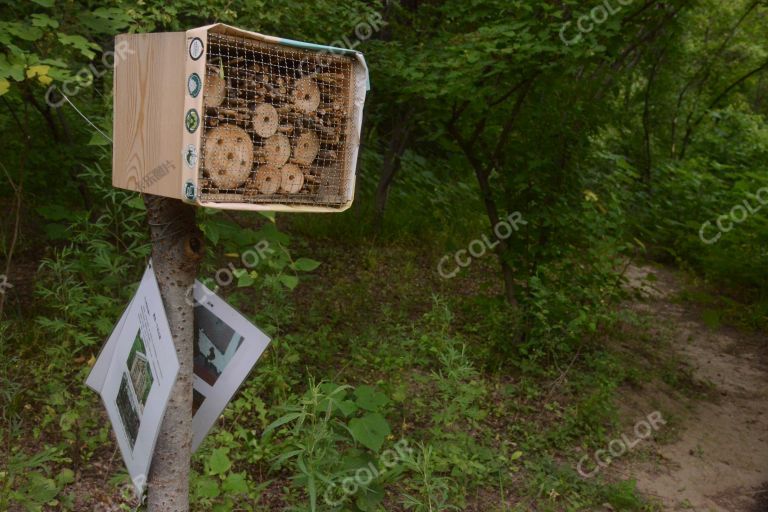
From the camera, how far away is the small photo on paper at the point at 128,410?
214 centimetres

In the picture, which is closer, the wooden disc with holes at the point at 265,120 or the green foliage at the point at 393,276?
the wooden disc with holes at the point at 265,120

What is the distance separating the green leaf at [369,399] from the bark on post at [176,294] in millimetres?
1545

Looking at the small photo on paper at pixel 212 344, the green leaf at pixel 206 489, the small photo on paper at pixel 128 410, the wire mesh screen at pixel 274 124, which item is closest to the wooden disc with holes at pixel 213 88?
the wire mesh screen at pixel 274 124

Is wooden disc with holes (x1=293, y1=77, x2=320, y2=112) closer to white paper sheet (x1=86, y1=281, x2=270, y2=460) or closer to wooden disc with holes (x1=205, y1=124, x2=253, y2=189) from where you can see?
wooden disc with holes (x1=205, y1=124, x2=253, y2=189)

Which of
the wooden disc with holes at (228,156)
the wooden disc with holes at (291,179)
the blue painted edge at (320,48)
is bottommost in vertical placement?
the wooden disc with holes at (291,179)

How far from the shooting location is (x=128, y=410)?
2.18 m

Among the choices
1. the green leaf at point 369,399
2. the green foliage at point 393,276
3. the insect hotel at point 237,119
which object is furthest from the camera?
the green leaf at point 369,399

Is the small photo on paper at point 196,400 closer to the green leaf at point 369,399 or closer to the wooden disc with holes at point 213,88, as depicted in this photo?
the wooden disc with holes at point 213,88

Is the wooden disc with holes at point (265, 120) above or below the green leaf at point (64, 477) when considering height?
above

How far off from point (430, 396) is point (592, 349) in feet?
7.46

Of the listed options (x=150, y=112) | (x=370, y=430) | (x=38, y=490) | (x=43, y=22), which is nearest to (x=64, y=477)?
(x=38, y=490)

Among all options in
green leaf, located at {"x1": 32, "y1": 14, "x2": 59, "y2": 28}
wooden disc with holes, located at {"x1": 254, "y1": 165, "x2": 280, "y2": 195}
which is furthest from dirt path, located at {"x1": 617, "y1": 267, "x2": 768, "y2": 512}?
green leaf, located at {"x1": 32, "y1": 14, "x2": 59, "y2": 28}

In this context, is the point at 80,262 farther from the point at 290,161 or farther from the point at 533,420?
the point at 533,420

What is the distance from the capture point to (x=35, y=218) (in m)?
5.97
